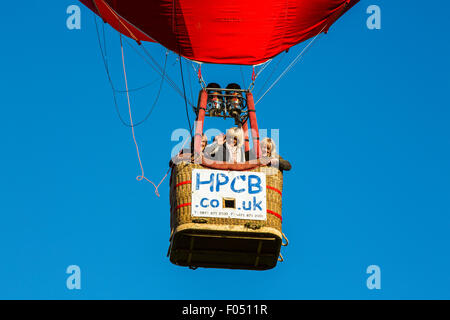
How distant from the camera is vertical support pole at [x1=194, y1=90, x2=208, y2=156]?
12.5m

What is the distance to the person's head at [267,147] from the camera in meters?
12.6

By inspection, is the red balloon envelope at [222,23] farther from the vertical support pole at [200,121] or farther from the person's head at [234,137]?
the person's head at [234,137]

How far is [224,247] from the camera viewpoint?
1238cm

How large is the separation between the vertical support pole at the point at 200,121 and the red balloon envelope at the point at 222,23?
0.90 m

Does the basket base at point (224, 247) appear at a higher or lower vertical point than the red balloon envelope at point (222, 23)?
lower

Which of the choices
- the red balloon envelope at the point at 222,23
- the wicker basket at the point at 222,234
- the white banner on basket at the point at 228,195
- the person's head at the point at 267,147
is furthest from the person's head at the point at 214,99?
the white banner on basket at the point at 228,195

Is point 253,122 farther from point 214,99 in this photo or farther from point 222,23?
point 222,23

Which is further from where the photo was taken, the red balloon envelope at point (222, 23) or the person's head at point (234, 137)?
the red balloon envelope at point (222, 23)

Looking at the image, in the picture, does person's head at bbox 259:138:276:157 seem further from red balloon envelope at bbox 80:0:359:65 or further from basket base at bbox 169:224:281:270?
red balloon envelope at bbox 80:0:359:65

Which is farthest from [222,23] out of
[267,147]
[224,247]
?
[224,247]

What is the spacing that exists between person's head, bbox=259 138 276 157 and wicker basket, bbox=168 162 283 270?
258 millimetres

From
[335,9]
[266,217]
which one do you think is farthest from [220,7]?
[266,217]

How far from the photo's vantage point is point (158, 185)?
12750mm

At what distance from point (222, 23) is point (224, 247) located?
309 centimetres
